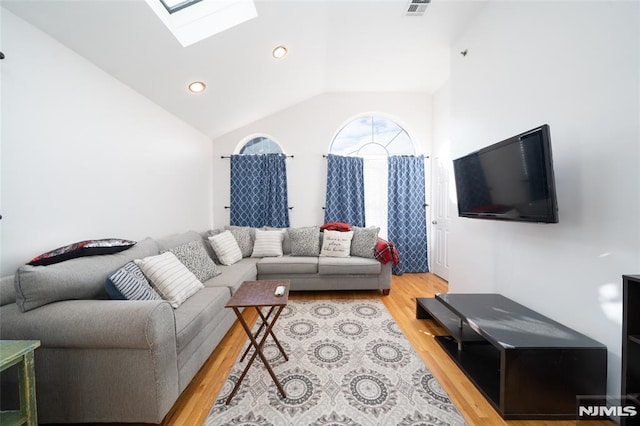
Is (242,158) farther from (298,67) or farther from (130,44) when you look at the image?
(130,44)

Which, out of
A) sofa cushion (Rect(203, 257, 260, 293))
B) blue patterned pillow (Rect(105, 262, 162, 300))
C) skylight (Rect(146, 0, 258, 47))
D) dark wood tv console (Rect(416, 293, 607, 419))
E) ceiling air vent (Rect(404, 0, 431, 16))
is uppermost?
ceiling air vent (Rect(404, 0, 431, 16))

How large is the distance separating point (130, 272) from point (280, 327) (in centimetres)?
133

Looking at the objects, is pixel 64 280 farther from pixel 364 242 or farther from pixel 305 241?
pixel 364 242

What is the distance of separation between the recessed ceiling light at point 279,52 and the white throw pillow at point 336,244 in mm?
2250

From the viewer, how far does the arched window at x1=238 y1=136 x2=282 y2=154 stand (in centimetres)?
417

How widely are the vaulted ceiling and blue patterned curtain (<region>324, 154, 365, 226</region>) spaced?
123 centimetres

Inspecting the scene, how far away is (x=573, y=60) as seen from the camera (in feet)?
5.01

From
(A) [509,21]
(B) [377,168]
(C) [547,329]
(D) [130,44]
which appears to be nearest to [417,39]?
(A) [509,21]

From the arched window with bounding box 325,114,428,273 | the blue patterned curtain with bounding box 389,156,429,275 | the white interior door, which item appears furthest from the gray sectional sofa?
the white interior door

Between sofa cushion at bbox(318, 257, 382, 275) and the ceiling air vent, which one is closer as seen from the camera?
the ceiling air vent

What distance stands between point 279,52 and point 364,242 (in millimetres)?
2502

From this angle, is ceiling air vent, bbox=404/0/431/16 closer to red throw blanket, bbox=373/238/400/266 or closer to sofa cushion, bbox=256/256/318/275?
red throw blanket, bbox=373/238/400/266

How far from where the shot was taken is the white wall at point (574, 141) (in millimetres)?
1295

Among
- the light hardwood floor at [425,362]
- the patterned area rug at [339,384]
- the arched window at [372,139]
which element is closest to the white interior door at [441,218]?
the arched window at [372,139]
